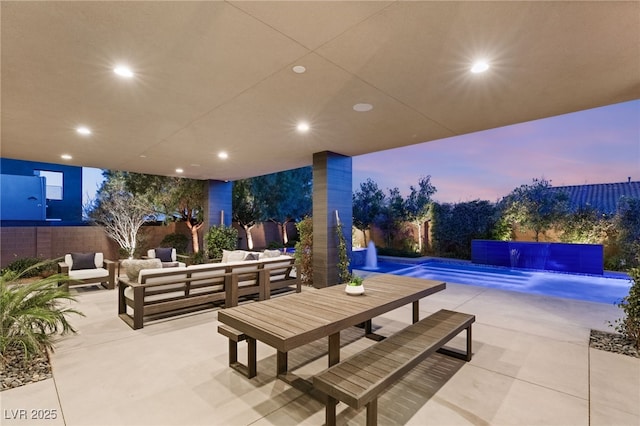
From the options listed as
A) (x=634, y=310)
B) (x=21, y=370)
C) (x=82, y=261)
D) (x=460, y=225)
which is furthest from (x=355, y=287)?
(x=460, y=225)

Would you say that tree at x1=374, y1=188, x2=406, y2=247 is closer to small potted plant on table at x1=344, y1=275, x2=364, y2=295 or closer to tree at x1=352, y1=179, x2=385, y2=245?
tree at x1=352, y1=179, x2=385, y2=245

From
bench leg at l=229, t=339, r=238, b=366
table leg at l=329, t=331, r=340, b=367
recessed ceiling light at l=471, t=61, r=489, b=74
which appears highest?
recessed ceiling light at l=471, t=61, r=489, b=74

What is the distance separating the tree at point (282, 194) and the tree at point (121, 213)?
4.34 m

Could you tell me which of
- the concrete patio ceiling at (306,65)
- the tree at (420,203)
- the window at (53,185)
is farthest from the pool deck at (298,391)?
the window at (53,185)

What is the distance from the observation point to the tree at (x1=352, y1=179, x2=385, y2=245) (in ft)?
43.7

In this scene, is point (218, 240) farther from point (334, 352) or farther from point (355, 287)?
point (334, 352)

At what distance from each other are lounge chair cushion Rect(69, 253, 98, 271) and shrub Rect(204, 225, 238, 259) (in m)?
3.47

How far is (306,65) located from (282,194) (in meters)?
10.5

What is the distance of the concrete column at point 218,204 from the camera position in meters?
10.1

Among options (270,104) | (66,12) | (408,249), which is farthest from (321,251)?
(408,249)

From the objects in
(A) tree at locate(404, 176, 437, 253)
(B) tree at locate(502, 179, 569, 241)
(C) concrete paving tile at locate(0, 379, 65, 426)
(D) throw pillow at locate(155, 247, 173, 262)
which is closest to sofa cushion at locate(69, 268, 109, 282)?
(D) throw pillow at locate(155, 247, 173, 262)

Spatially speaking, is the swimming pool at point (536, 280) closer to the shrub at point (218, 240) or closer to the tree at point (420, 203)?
the tree at point (420, 203)

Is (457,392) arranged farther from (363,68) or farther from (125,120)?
(125,120)

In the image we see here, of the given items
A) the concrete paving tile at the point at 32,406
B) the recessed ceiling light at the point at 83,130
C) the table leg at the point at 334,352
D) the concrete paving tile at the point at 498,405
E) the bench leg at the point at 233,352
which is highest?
the recessed ceiling light at the point at 83,130
